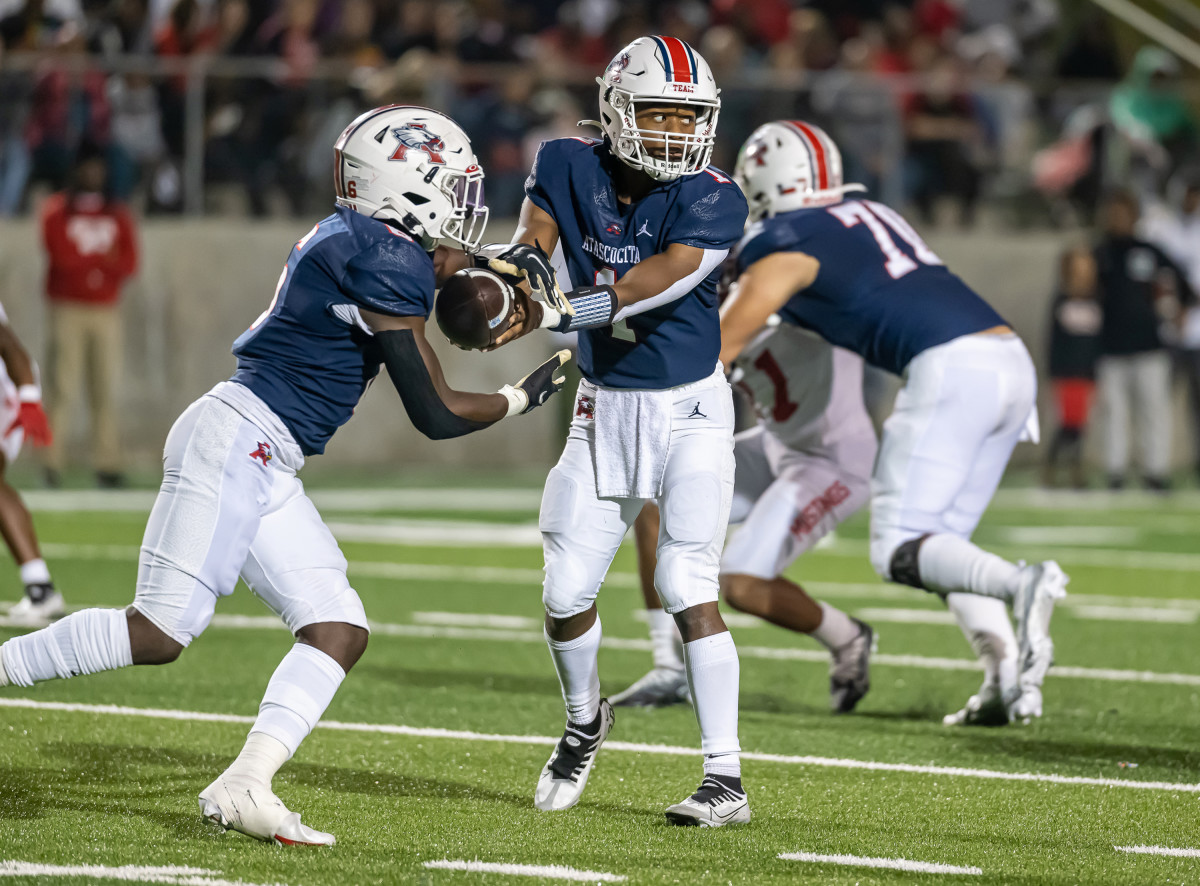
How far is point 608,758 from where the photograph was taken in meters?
5.23

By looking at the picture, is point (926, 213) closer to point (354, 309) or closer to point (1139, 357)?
point (1139, 357)

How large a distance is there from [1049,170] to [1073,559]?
19.8 ft

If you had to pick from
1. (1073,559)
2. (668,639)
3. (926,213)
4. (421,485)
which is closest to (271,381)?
(668,639)

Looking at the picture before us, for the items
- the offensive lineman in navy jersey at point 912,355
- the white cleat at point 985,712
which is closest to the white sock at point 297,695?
the offensive lineman in navy jersey at point 912,355

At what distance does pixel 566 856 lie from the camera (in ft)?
13.3

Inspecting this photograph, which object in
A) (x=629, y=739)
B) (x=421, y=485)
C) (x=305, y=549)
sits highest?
(x=305, y=549)

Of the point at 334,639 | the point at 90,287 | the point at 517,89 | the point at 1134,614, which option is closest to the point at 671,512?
the point at 334,639

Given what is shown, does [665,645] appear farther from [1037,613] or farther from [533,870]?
[533,870]

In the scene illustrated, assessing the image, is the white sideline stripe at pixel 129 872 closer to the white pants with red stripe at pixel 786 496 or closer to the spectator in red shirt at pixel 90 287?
the white pants with red stripe at pixel 786 496

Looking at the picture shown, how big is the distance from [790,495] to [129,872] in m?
2.97

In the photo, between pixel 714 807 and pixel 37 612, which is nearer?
pixel 714 807

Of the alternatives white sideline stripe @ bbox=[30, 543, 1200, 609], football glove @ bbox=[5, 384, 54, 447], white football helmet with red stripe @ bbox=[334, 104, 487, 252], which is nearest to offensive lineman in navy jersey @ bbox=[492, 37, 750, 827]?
white football helmet with red stripe @ bbox=[334, 104, 487, 252]

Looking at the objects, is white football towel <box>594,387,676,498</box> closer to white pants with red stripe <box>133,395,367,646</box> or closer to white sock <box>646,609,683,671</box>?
white pants with red stripe <box>133,395,367,646</box>

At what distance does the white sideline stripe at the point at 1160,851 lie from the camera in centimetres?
413
